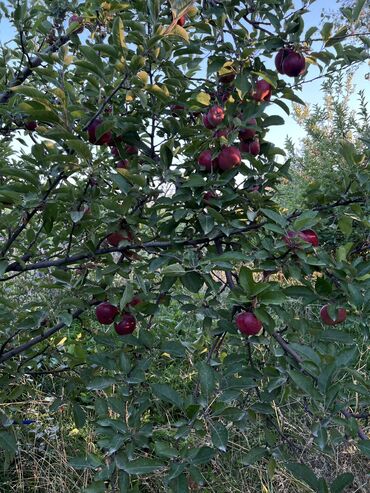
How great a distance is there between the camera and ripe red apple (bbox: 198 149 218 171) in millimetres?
1188

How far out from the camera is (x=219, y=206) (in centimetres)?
114

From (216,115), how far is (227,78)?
15 centimetres

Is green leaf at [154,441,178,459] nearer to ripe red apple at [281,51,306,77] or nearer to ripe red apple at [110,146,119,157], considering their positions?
ripe red apple at [110,146,119,157]

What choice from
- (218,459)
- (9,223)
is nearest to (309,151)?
(218,459)

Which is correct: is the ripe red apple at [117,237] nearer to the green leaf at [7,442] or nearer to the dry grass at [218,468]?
the green leaf at [7,442]

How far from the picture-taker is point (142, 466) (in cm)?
103

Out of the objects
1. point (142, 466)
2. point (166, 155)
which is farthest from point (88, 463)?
point (166, 155)

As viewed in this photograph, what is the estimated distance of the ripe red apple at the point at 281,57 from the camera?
47.7 inches

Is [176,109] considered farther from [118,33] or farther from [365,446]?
[365,446]

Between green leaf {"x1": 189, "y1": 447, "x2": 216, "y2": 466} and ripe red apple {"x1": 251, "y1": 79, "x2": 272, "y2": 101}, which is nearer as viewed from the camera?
green leaf {"x1": 189, "y1": 447, "x2": 216, "y2": 466}

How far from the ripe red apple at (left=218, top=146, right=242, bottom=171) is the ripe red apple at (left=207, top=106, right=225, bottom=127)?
0.22 feet

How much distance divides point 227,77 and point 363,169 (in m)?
0.42

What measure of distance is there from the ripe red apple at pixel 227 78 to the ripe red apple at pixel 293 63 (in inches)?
5.1

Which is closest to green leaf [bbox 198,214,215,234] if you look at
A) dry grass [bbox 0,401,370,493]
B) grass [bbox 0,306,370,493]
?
grass [bbox 0,306,370,493]
